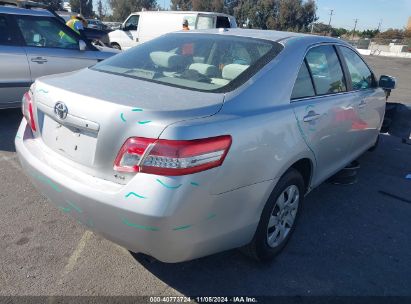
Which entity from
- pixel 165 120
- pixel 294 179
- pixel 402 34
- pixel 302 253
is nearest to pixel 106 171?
pixel 165 120

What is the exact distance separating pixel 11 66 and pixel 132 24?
40.0ft

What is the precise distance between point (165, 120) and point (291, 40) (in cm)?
150

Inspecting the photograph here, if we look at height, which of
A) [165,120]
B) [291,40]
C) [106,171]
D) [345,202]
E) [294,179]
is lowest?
[345,202]

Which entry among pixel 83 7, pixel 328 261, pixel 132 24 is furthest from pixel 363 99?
pixel 83 7

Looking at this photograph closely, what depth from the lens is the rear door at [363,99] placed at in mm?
3842

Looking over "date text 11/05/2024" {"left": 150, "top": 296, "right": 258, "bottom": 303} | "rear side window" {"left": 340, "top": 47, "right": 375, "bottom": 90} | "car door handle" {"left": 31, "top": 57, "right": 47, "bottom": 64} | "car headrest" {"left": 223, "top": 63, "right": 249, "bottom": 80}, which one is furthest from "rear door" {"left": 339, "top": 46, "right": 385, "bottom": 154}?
"car door handle" {"left": 31, "top": 57, "right": 47, "bottom": 64}

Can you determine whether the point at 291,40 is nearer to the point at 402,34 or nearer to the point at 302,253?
the point at 302,253

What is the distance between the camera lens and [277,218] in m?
2.83

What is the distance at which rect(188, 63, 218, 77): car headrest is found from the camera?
274 centimetres

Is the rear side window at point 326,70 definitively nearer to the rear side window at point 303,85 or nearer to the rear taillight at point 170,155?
the rear side window at point 303,85

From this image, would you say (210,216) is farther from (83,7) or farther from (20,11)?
(83,7)

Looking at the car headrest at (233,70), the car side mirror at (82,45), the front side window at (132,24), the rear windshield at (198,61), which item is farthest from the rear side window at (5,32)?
the front side window at (132,24)

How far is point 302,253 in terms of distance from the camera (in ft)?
9.93

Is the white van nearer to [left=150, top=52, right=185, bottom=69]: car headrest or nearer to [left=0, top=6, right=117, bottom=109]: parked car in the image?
[left=0, top=6, right=117, bottom=109]: parked car
